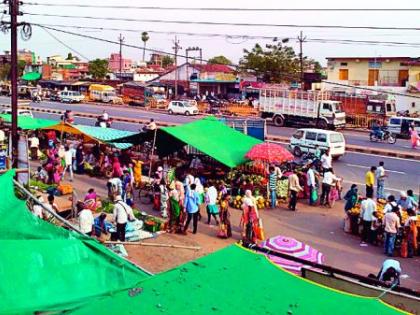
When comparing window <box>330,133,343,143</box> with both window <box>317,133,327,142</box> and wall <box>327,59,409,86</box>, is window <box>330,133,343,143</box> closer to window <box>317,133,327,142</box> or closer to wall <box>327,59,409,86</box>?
window <box>317,133,327,142</box>

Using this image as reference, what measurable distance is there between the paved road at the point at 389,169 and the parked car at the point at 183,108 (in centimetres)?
2158

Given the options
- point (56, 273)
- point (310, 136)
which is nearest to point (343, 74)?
point (310, 136)

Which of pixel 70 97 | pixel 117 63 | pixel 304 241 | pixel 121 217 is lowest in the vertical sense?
pixel 304 241

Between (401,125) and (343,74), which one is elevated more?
(343,74)

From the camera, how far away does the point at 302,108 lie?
3750cm

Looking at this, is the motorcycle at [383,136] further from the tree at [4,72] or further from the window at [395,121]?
the tree at [4,72]

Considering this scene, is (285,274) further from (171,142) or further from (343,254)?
(171,142)

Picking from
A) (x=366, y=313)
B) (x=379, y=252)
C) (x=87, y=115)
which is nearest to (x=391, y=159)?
(x=379, y=252)

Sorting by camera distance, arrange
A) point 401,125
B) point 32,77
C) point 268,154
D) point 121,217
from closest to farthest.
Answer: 1. point 121,217
2. point 268,154
3. point 401,125
4. point 32,77

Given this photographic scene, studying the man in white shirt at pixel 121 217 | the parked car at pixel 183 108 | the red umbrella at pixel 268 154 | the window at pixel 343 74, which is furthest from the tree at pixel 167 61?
the man in white shirt at pixel 121 217

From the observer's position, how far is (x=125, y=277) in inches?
276

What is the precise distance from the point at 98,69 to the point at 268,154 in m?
66.7

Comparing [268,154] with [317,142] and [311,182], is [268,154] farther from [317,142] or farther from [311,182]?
[317,142]

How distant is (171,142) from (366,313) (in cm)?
1615
